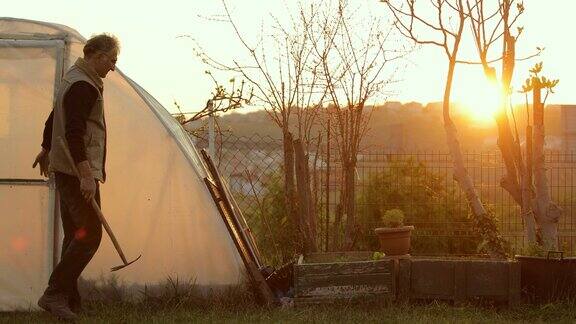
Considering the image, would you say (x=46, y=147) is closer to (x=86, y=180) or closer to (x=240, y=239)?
→ (x=86, y=180)

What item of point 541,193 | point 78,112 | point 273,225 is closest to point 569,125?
→ point 273,225

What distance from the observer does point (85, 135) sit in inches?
231

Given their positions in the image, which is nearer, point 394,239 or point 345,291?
point 345,291

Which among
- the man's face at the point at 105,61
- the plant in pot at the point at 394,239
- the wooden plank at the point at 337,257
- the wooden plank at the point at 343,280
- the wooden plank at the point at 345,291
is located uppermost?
the man's face at the point at 105,61

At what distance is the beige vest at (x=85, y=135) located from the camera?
5805mm

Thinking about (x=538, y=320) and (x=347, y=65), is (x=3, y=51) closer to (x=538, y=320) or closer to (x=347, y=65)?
A: (x=347, y=65)

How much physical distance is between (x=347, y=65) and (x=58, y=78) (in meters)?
2.96

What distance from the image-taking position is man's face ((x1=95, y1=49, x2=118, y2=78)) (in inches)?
234

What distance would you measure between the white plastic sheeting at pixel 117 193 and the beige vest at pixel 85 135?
97 cm

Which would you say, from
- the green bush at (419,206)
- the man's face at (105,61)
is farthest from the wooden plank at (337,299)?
the green bush at (419,206)

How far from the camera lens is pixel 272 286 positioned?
22.6 ft

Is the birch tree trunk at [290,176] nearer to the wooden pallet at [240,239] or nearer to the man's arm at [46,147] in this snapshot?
the wooden pallet at [240,239]

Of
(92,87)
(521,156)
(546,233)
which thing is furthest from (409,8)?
(92,87)

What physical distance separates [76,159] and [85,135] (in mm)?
265
